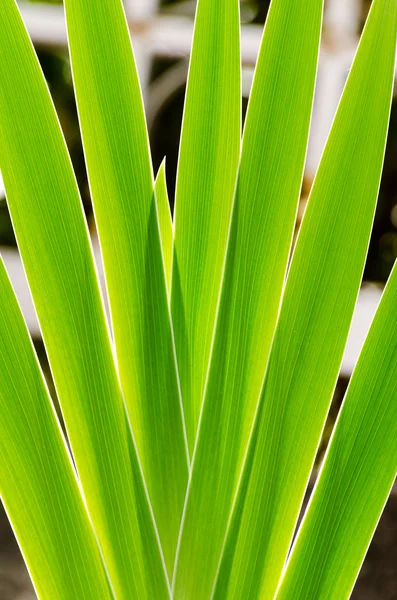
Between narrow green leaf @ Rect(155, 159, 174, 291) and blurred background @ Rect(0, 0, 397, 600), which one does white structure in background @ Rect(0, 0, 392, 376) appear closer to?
blurred background @ Rect(0, 0, 397, 600)

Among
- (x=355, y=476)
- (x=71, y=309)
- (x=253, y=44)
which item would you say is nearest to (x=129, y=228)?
(x=71, y=309)

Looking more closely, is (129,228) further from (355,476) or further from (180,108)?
(180,108)

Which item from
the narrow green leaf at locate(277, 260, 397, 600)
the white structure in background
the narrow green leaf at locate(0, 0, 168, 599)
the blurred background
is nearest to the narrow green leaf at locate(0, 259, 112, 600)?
the narrow green leaf at locate(0, 0, 168, 599)

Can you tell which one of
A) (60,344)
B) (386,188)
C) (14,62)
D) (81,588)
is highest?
(386,188)

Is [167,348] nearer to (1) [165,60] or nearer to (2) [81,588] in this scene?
(2) [81,588]

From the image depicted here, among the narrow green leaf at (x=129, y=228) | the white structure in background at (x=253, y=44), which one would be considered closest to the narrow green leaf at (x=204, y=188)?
the narrow green leaf at (x=129, y=228)

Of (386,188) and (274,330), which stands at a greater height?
(386,188)

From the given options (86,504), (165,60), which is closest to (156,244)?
(86,504)
